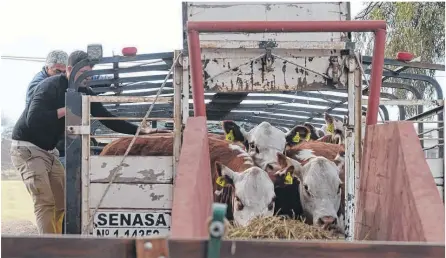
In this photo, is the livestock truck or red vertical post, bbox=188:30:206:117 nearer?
the livestock truck

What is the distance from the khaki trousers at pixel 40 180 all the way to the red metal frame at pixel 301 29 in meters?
2.47

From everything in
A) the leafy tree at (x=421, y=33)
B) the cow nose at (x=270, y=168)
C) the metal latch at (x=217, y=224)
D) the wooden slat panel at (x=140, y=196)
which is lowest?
the wooden slat panel at (x=140, y=196)

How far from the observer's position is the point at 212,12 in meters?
5.80

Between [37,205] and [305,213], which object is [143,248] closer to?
[305,213]

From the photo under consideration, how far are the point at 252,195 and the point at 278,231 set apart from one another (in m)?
0.68

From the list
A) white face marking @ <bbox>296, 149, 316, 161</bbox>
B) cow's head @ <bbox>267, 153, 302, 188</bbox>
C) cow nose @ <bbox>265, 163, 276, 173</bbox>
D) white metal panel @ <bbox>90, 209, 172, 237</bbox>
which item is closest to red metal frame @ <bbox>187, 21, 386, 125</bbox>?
white metal panel @ <bbox>90, 209, 172, 237</bbox>

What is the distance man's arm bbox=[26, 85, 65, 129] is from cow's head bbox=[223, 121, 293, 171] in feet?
5.37

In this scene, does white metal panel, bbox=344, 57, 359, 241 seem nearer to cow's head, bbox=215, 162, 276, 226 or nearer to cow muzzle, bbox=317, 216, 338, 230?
A: cow muzzle, bbox=317, 216, 338, 230

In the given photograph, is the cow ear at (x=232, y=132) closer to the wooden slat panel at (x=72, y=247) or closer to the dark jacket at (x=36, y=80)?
the dark jacket at (x=36, y=80)

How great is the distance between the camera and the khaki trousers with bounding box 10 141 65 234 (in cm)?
612

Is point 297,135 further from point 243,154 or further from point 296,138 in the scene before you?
point 243,154

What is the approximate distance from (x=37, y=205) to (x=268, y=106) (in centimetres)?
309

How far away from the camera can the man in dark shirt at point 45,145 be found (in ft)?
19.9

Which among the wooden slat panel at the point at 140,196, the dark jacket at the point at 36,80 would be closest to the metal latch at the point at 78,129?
the wooden slat panel at the point at 140,196
